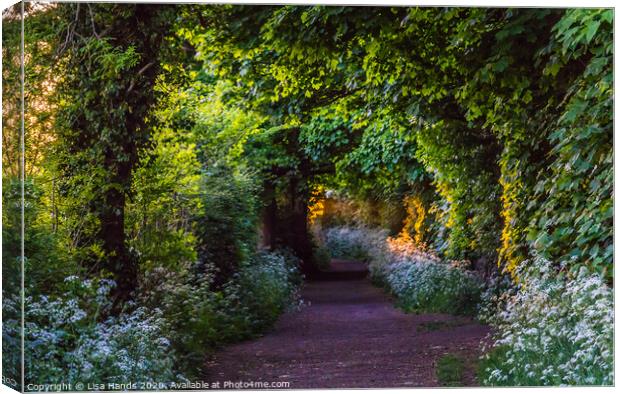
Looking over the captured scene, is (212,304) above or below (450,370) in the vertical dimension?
above

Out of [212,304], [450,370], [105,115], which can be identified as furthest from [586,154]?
[212,304]

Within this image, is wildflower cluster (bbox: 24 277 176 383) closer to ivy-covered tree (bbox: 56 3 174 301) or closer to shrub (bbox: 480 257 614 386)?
ivy-covered tree (bbox: 56 3 174 301)

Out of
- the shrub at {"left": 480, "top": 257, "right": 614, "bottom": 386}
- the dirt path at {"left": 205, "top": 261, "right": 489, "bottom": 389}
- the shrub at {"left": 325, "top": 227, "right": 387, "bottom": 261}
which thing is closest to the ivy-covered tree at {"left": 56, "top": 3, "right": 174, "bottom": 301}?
the dirt path at {"left": 205, "top": 261, "right": 489, "bottom": 389}

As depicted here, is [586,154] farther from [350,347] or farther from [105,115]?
[105,115]

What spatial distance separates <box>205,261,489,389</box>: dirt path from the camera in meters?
7.59

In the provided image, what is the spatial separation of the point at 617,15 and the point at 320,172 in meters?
4.97

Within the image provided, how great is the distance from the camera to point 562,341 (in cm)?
733

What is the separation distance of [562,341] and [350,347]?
2.21 m

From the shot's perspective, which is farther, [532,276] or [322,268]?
[322,268]

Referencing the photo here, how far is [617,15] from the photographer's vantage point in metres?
7.23

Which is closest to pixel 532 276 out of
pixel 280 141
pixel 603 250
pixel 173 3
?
pixel 603 250

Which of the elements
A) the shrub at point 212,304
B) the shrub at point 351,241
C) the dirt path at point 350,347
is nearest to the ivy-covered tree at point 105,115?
the shrub at point 212,304

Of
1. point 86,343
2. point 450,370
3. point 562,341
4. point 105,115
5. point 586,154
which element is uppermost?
point 105,115

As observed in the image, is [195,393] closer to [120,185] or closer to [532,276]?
[120,185]
